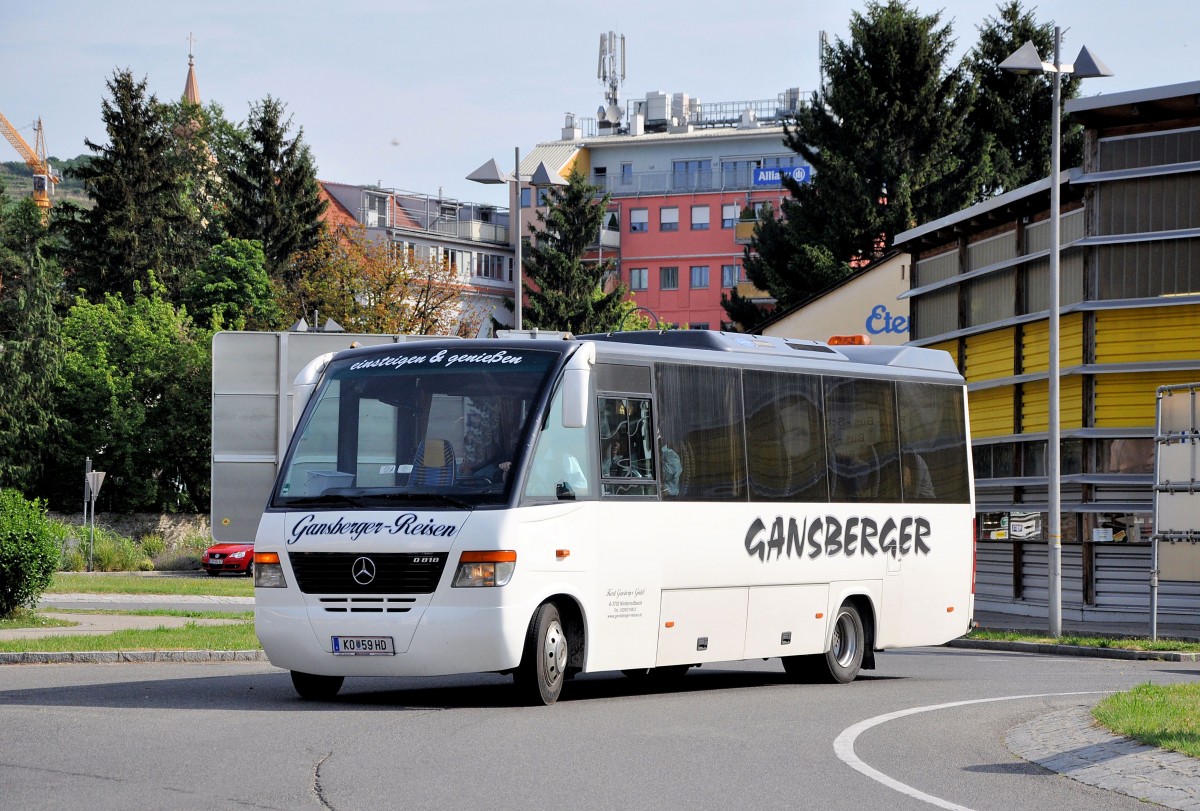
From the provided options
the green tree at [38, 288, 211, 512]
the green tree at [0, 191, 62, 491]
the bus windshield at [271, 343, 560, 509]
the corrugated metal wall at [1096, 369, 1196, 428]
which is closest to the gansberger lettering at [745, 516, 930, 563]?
the bus windshield at [271, 343, 560, 509]

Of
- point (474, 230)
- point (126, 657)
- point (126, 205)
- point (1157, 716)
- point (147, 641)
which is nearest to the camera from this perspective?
point (1157, 716)

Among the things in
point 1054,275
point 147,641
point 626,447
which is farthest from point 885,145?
point 626,447

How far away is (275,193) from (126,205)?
768cm

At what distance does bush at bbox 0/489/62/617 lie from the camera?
78.1 feet

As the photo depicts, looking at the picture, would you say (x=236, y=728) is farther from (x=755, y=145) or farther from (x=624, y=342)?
(x=755, y=145)

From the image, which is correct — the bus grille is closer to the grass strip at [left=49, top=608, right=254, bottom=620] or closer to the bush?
the bush

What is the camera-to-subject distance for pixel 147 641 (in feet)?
68.6

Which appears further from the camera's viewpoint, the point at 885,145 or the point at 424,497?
the point at 885,145

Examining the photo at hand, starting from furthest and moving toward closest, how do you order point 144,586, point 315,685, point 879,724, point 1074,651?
point 144,586
point 1074,651
point 315,685
point 879,724

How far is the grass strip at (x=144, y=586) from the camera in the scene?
126ft

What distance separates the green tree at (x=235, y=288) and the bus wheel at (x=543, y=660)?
70.2m

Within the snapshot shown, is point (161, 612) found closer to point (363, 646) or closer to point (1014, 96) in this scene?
point (363, 646)

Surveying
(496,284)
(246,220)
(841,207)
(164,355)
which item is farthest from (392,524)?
(496,284)

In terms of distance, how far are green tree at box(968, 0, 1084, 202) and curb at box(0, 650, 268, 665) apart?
5789 centimetres
